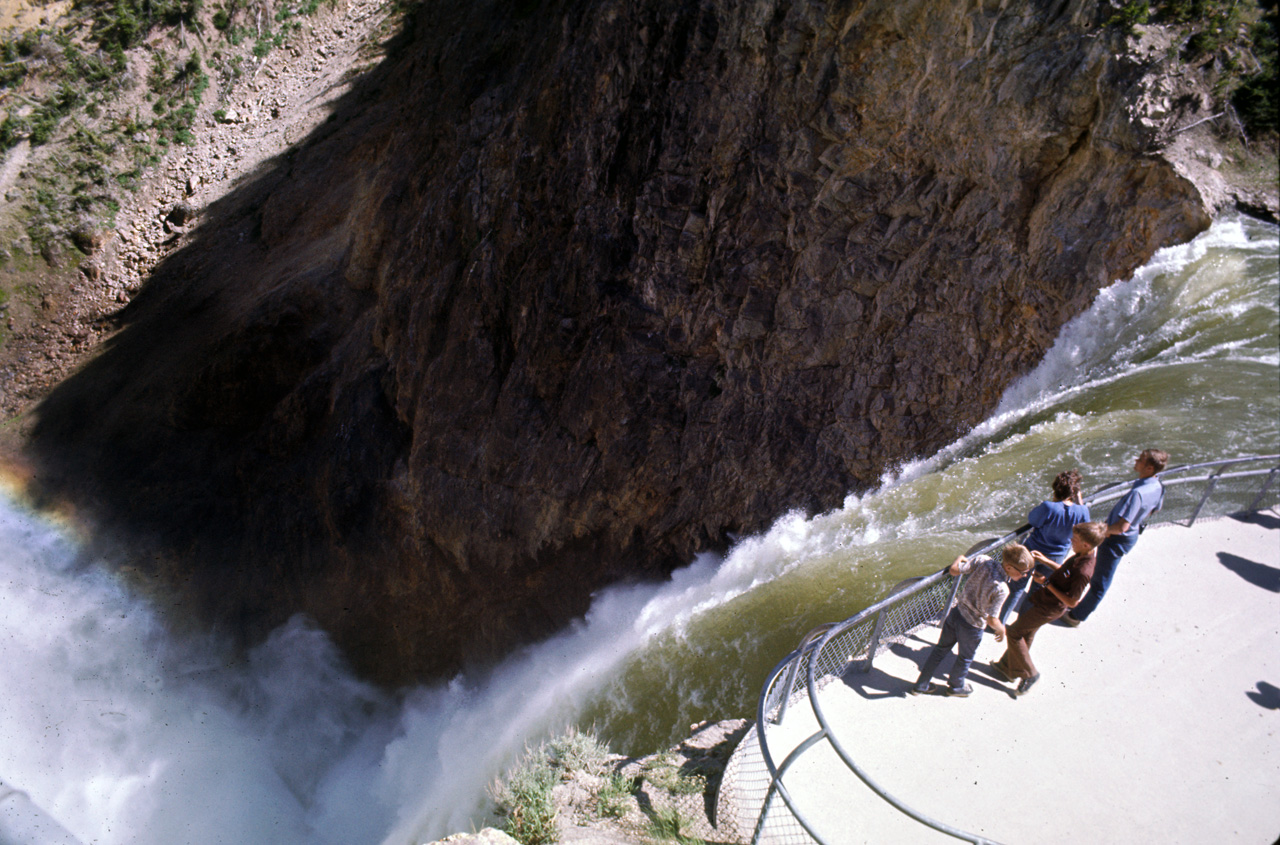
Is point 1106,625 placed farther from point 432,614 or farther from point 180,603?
point 180,603

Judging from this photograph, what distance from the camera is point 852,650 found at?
18.3 ft

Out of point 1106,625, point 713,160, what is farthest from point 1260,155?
point 1106,625

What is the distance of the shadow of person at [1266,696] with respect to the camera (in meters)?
5.03

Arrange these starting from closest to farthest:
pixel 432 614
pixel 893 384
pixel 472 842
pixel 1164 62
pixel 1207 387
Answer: pixel 472 842
pixel 1164 62
pixel 1207 387
pixel 893 384
pixel 432 614

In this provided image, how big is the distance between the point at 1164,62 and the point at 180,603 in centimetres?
1759

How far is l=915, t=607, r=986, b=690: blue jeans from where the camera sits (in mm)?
4898

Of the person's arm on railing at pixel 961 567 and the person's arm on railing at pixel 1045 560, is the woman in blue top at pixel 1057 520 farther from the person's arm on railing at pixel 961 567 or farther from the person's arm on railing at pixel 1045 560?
the person's arm on railing at pixel 961 567

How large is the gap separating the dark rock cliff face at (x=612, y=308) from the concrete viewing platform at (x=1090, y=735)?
497cm

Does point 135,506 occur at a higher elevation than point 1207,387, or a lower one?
lower

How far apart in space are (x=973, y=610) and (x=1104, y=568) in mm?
1621

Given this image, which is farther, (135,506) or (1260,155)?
(135,506)

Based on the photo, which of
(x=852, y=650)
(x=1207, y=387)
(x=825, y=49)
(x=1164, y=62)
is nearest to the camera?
(x=852, y=650)

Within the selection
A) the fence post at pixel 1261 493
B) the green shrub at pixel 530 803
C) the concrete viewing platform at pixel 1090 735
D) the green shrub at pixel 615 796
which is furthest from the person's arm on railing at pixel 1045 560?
the green shrub at pixel 530 803

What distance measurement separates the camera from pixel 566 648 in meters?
11.8
